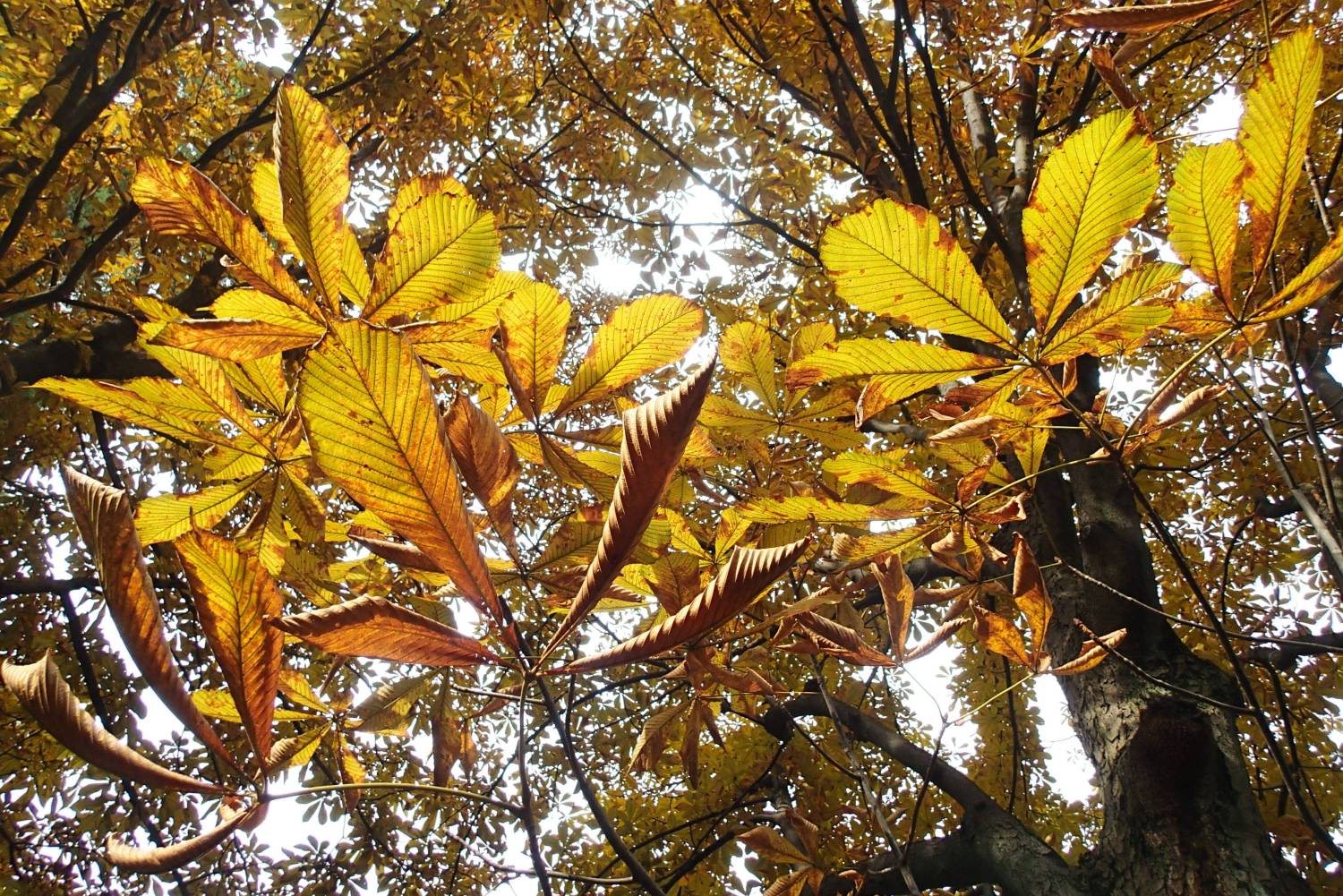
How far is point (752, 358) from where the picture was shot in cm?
93

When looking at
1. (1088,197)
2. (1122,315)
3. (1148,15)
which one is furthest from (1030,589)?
(1148,15)

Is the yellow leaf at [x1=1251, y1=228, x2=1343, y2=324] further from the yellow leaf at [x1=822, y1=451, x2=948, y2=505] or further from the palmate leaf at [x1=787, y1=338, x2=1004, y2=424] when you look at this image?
the yellow leaf at [x1=822, y1=451, x2=948, y2=505]

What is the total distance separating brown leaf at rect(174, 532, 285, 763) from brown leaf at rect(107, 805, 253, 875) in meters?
0.05

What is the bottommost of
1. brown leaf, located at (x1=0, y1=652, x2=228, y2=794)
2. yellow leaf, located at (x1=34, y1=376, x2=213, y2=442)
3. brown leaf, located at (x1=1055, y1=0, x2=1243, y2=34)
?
brown leaf, located at (x1=0, y1=652, x2=228, y2=794)

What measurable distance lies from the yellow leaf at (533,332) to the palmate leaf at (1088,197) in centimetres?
37

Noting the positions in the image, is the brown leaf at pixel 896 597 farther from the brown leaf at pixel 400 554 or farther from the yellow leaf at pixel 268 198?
the yellow leaf at pixel 268 198

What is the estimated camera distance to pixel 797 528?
0.83 meters

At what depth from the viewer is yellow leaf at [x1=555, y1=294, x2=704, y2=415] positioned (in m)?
0.66

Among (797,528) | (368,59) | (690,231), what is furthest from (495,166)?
(797,528)

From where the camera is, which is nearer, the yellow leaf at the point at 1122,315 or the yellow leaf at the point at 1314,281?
the yellow leaf at the point at 1314,281

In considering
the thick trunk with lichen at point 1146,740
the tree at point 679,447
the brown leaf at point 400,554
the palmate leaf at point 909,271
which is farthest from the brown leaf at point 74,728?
the thick trunk with lichen at point 1146,740

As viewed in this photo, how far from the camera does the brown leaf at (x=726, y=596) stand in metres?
0.36

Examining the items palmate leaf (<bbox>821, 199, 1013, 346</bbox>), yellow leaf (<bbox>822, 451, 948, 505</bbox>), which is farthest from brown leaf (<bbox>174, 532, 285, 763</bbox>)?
yellow leaf (<bbox>822, 451, 948, 505</bbox>)

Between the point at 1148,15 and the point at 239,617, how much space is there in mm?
645
